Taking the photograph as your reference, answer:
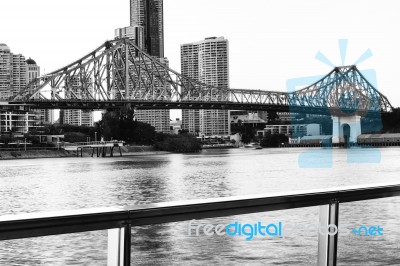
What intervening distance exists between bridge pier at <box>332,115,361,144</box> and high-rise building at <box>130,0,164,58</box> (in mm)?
51731

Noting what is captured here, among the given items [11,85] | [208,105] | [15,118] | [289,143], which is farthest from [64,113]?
[208,105]

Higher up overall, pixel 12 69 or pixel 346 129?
pixel 12 69

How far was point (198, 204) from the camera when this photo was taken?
2.21 metres

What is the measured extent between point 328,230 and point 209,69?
110 metres

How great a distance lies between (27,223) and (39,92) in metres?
75.0

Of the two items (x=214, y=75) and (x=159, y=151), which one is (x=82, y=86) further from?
(x=214, y=75)

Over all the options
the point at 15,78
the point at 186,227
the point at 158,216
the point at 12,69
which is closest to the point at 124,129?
the point at 12,69

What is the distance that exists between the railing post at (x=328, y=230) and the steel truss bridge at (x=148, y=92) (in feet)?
210

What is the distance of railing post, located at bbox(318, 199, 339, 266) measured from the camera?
273cm

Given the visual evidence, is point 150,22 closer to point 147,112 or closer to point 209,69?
point 209,69

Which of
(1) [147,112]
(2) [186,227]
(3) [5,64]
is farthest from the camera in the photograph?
(3) [5,64]

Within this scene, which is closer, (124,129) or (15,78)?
(124,129)

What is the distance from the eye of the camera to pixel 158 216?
213cm

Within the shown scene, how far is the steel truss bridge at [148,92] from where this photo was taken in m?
70.4
